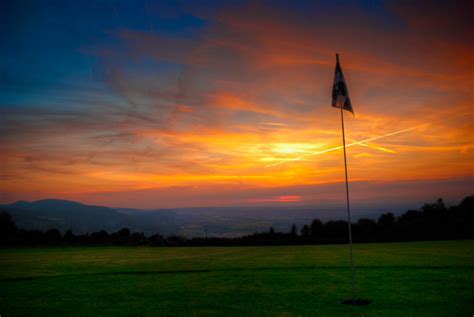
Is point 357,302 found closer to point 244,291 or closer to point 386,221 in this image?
point 244,291

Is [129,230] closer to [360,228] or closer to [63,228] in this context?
[63,228]

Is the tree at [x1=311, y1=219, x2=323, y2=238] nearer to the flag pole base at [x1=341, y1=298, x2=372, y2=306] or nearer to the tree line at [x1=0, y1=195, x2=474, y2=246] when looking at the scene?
the tree line at [x1=0, y1=195, x2=474, y2=246]

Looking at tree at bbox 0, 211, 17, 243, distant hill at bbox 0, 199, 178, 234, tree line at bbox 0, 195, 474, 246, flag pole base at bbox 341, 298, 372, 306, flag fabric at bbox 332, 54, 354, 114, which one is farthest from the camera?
distant hill at bbox 0, 199, 178, 234

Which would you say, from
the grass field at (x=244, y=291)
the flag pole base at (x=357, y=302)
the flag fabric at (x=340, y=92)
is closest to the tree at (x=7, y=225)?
the grass field at (x=244, y=291)

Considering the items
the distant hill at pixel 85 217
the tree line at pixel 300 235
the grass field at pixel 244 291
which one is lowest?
the grass field at pixel 244 291

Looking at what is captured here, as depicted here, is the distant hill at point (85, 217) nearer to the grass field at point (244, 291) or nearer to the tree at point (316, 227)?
the tree at point (316, 227)

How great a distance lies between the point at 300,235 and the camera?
47812 millimetres

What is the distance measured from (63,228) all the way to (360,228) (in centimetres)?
3954

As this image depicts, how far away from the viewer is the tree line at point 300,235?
4600 centimetres

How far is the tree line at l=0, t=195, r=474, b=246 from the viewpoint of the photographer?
4600cm

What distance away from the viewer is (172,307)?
1081cm

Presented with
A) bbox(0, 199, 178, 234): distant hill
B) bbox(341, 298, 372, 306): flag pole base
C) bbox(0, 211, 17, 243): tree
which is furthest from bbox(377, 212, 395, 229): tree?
bbox(0, 211, 17, 243): tree

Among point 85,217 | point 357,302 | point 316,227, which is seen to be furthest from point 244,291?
point 85,217

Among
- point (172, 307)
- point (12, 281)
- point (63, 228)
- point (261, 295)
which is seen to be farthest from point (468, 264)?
point (63, 228)
